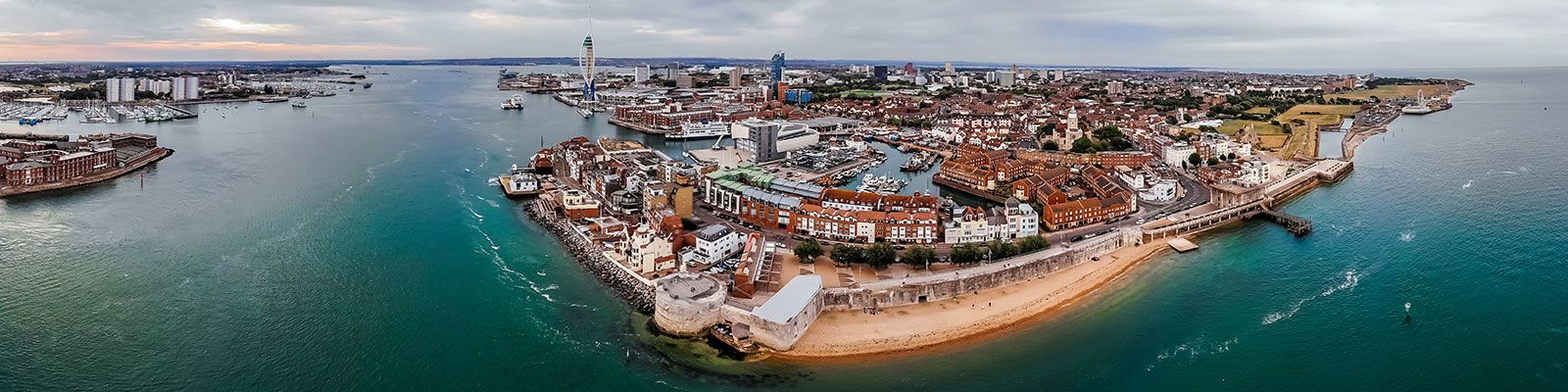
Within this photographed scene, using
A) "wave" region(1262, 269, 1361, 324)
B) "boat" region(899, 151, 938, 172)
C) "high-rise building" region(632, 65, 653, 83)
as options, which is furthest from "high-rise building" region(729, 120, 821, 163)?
"high-rise building" region(632, 65, 653, 83)

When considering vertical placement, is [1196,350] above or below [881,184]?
below

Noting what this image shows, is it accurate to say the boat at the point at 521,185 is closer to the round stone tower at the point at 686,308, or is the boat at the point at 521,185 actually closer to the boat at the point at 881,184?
the boat at the point at 881,184

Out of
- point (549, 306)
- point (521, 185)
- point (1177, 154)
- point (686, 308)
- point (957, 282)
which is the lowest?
point (549, 306)

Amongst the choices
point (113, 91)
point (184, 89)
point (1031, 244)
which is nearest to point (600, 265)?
point (1031, 244)

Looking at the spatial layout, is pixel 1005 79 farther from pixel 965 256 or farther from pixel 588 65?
pixel 965 256

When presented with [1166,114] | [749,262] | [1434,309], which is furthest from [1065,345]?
[1166,114]

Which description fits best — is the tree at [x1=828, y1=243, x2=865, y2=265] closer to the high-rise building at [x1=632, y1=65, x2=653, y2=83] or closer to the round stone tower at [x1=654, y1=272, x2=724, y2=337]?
the round stone tower at [x1=654, y1=272, x2=724, y2=337]

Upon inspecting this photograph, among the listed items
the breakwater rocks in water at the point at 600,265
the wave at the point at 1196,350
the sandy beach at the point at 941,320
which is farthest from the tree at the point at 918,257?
the breakwater rocks in water at the point at 600,265
